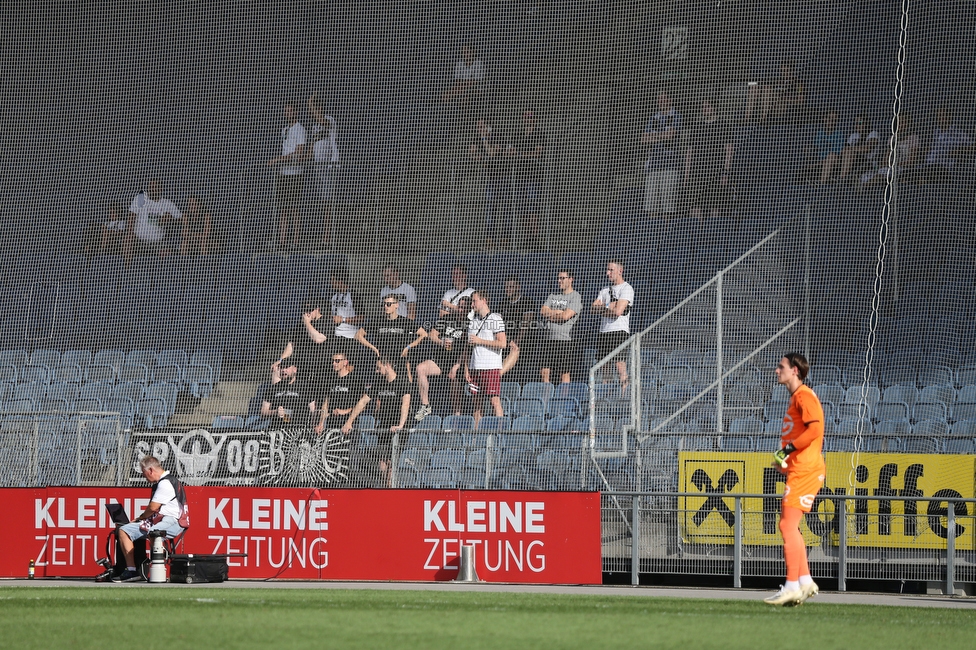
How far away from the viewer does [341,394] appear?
13.6 metres

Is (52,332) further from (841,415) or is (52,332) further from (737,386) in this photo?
(841,415)

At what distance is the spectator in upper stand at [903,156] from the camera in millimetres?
14180

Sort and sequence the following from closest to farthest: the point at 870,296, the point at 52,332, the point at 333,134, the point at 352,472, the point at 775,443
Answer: the point at 775,443
the point at 352,472
the point at 870,296
the point at 52,332
the point at 333,134

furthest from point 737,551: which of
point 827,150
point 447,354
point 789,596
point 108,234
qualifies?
point 108,234

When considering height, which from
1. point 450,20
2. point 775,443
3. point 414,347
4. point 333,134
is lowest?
point 775,443

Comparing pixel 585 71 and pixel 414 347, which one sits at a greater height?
pixel 585 71

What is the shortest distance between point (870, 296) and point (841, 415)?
166cm

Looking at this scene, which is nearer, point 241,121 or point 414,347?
point 414,347

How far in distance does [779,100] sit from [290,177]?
20.2 feet

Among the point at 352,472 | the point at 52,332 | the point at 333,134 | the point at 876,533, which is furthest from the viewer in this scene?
the point at 333,134

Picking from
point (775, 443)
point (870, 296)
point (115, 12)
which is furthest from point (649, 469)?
point (115, 12)

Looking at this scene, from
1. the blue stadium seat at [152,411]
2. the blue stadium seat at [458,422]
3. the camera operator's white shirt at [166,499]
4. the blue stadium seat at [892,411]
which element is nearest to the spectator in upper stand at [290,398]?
the blue stadium seat at [152,411]

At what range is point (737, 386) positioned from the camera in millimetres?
12797

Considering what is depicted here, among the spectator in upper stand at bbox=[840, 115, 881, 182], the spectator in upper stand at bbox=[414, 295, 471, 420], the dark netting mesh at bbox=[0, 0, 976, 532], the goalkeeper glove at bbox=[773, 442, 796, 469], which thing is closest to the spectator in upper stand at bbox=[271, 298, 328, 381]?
the dark netting mesh at bbox=[0, 0, 976, 532]
